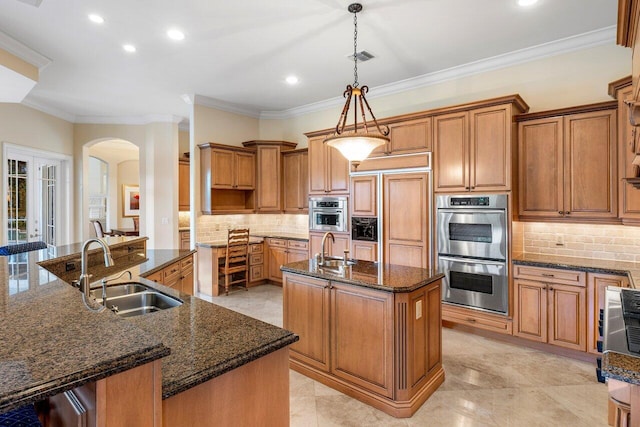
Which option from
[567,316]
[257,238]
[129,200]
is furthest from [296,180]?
[129,200]

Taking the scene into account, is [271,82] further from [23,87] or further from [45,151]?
[45,151]

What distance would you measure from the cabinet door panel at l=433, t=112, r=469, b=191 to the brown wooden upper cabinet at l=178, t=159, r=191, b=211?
16.9 feet

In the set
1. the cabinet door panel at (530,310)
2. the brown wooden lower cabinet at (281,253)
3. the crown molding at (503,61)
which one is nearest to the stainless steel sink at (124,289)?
the brown wooden lower cabinet at (281,253)

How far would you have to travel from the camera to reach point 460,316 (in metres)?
3.86

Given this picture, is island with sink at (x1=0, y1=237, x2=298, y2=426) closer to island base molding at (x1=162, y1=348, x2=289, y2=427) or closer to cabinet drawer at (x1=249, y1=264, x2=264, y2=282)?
island base molding at (x1=162, y1=348, x2=289, y2=427)

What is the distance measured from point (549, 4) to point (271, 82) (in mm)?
3375

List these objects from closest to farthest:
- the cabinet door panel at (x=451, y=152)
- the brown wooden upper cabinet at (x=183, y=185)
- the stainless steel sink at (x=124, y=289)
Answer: the stainless steel sink at (x=124, y=289)
the cabinet door panel at (x=451, y=152)
the brown wooden upper cabinet at (x=183, y=185)

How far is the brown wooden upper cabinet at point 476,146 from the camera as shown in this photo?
355 cm

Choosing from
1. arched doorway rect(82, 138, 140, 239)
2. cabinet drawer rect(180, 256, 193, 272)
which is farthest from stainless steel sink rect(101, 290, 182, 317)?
arched doorway rect(82, 138, 140, 239)

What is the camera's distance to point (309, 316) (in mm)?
2818

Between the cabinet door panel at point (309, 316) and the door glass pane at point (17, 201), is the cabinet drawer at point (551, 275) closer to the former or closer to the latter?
the cabinet door panel at point (309, 316)

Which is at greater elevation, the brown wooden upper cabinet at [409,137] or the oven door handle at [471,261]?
the brown wooden upper cabinet at [409,137]

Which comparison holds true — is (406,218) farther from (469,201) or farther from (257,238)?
(257,238)

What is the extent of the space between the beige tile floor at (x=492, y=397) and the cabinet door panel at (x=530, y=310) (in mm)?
194
